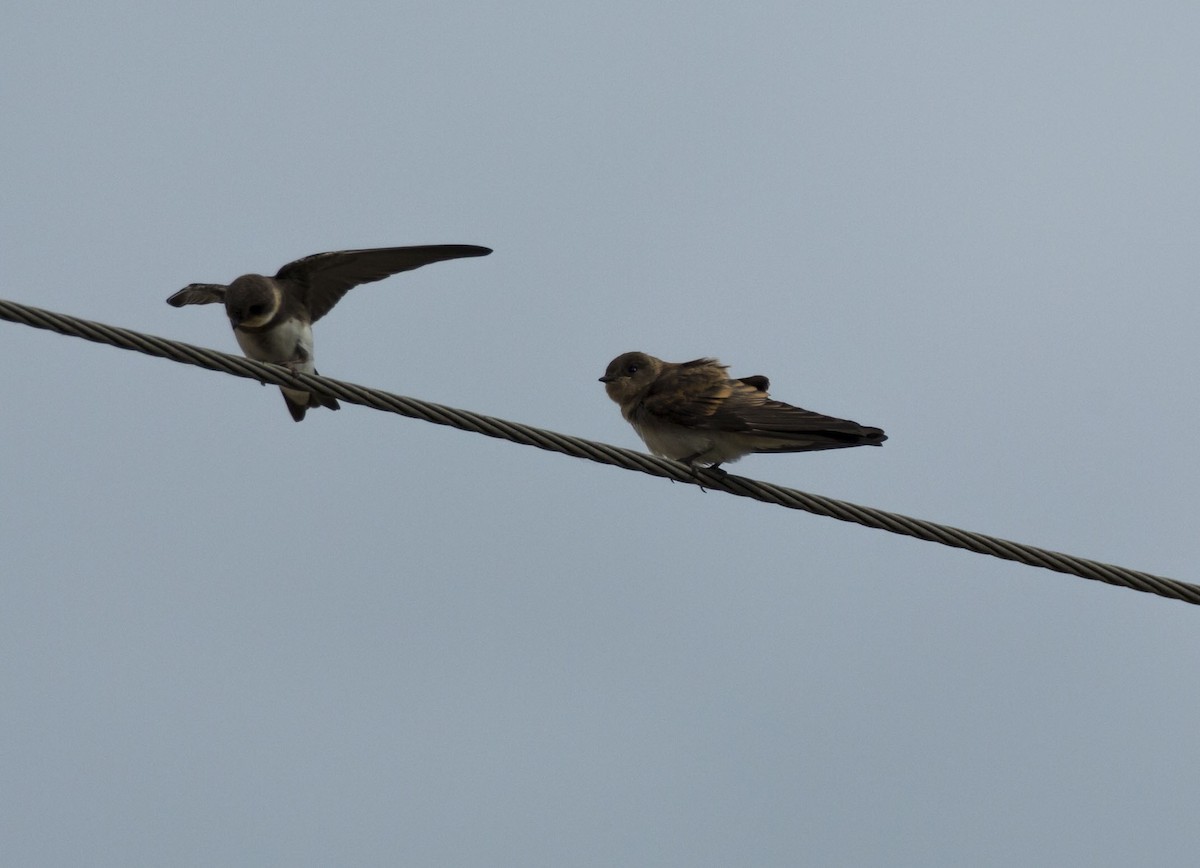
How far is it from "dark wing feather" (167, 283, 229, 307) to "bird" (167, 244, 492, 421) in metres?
0.05

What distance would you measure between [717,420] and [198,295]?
407 cm

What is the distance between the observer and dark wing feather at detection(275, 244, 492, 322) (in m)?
9.89

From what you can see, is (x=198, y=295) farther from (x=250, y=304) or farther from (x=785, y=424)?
(x=785, y=424)

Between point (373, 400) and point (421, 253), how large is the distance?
342 cm

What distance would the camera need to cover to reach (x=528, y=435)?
251 inches

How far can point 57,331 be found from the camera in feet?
19.2

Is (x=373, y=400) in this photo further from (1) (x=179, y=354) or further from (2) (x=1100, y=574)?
(2) (x=1100, y=574)

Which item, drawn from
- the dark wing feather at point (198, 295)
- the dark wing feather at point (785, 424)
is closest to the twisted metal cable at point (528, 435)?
the dark wing feather at point (785, 424)

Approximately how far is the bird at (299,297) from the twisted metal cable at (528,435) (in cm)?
304

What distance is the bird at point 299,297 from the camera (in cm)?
973

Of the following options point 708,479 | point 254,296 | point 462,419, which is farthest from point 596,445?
point 254,296

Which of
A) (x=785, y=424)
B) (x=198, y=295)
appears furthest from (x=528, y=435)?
(x=198, y=295)

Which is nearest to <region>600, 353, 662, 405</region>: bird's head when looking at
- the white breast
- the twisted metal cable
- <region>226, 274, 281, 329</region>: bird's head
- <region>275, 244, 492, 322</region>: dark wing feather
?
<region>275, 244, 492, 322</region>: dark wing feather

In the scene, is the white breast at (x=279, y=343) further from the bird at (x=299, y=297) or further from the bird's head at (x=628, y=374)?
the bird's head at (x=628, y=374)
